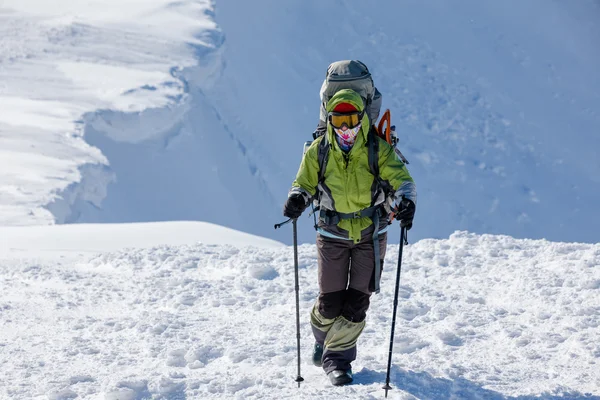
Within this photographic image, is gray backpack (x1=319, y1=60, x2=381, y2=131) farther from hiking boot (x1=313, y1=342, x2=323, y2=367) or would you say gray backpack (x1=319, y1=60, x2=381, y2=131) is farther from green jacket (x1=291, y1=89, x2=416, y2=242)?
hiking boot (x1=313, y1=342, x2=323, y2=367)

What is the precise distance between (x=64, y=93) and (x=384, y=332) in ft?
38.1

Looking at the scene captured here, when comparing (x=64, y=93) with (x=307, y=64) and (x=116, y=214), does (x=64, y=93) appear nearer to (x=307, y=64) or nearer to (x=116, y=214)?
(x=116, y=214)

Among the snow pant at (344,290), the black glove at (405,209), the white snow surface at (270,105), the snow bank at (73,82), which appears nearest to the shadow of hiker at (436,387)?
the snow pant at (344,290)

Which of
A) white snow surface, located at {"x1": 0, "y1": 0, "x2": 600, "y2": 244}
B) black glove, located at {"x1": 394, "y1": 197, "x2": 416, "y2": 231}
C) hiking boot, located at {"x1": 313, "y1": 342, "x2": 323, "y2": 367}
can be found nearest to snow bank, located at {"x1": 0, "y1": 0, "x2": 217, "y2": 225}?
white snow surface, located at {"x1": 0, "y1": 0, "x2": 600, "y2": 244}

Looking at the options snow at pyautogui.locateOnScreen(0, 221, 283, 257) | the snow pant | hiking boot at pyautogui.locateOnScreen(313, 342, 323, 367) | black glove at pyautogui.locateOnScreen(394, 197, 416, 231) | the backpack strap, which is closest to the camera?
black glove at pyautogui.locateOnScreen(394, 197, 416, 231)

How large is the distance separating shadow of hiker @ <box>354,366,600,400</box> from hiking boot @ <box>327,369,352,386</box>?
0.09 metres

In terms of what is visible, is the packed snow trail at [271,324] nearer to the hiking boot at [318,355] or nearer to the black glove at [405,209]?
the hiking boot at [318,355]

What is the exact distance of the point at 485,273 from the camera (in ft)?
19.6

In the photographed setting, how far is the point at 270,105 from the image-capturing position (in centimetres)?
1888

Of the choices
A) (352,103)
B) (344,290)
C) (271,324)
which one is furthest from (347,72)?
(271,324)

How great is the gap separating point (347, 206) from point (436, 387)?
3.54 ft

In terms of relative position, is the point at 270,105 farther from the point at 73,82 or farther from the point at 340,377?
the point at 340,377

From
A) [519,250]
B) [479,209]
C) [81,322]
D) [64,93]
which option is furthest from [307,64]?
[81,322]

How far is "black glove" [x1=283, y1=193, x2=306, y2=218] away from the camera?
369cm
